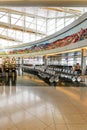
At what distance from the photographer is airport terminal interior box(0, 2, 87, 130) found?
3.49 metres

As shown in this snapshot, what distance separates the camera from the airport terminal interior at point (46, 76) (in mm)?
3486

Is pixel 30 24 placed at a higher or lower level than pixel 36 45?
higher

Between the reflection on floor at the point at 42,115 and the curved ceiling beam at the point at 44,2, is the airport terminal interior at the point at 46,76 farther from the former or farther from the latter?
the curved ceiling beam at the point at 44,2

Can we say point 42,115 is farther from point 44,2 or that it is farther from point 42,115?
point 44,2

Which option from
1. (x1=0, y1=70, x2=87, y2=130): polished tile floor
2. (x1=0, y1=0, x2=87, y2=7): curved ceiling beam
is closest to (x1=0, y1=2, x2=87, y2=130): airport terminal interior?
(x1=0, y1=70, x2=87, y2=130): polished tile floor

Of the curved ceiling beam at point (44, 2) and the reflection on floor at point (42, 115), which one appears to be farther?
the curved ceiling beam at point (44, 2)

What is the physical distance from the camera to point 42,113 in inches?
150

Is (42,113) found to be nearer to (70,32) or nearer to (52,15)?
(70,32)

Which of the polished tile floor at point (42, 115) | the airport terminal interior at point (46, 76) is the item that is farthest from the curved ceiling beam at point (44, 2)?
the polished tile floor at point (42, 115)

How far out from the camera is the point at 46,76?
11.6 metres

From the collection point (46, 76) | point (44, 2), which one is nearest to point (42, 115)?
point (44, 2)

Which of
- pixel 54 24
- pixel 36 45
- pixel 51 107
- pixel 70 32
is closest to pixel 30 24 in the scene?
pixel 54 24

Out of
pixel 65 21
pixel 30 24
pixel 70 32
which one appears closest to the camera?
pixel 70 32

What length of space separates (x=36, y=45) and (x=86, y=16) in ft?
34.9
